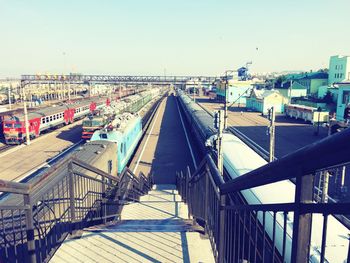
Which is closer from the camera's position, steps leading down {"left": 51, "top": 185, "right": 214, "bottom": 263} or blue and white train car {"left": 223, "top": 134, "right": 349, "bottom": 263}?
steps leading down {"left": 51, "top": 185, "right": 214, "bottom": 263}

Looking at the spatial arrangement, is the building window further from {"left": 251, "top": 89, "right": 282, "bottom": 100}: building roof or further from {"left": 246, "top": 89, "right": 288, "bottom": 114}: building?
{"left": 251, "top": 89, "right": 282, "bottom": 100}: building roof

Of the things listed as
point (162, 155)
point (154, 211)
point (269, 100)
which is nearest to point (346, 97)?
point (269, 100)

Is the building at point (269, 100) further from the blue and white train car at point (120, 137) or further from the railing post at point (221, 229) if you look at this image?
the railing post at point (221, 229)

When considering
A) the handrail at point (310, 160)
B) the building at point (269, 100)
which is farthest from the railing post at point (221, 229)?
the building at point (269, 100)

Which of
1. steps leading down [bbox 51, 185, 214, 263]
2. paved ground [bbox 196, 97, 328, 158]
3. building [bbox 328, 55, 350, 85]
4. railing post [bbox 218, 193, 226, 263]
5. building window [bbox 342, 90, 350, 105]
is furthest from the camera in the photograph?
building [bbox 328, 55, 350, 85]

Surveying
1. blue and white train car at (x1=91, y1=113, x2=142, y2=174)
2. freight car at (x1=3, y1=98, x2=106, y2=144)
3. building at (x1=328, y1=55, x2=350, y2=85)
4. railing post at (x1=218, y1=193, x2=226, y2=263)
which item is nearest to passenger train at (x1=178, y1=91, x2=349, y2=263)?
railing post at (x1=218, y1=193, x2=226, y2=263)

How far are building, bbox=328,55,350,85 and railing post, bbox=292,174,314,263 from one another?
83526mm

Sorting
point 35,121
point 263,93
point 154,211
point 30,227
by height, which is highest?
point 30,227

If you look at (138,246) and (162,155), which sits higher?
(138,246)

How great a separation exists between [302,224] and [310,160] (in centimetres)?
41

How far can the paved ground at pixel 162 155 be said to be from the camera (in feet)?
72.8

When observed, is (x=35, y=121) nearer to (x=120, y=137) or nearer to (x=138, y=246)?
(x=120, y=137)

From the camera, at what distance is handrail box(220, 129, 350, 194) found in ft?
4.57

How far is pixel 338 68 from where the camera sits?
77.6 metres
